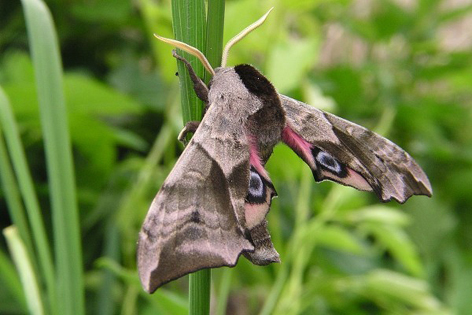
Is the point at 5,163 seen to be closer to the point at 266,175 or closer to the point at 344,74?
the point at 266,175

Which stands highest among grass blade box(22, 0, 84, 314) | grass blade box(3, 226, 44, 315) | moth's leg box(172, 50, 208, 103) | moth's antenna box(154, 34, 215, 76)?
moth's antenna box(154, 34, 215, 76)

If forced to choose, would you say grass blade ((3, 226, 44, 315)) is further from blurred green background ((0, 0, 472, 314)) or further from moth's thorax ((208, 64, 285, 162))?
moth's thorax ((208, 64, 285, 162))

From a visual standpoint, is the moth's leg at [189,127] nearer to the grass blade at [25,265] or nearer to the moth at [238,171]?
the moth at [238,171]

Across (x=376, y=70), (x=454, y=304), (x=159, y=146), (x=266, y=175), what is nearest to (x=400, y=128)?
(x=376, y=70)

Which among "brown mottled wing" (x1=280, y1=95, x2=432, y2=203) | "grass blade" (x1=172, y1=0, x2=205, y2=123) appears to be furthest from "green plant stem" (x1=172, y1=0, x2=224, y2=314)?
"brown mottled wing" (x1=280, y1=95, x2=432, y2=203)

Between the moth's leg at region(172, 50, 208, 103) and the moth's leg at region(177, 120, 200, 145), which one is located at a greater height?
the moth's leg at region(172, 50, 208, 103)

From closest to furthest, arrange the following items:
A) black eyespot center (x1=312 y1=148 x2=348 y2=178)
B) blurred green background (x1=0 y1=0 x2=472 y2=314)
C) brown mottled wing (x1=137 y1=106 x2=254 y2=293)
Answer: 1. brown mottled wing (x1=137 y1=106 x2=254 y2=293)
2. black eyespot center (x1=312 y1=148 x2=348 y2=178)
3. blurred green background (x1=0 y1=0 x2=472 y2=314)

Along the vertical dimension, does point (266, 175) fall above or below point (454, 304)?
above

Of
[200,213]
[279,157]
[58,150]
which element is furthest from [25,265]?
[279,157]
